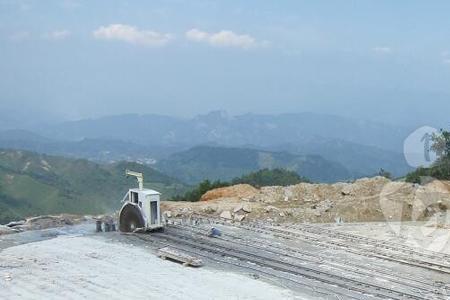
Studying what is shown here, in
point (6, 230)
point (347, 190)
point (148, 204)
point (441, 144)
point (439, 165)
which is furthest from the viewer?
point (441, 144)

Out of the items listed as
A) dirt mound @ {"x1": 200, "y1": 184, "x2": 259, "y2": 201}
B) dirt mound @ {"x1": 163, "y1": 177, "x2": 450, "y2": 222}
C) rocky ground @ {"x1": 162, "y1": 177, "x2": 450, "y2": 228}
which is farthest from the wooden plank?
dirt mound @ {"x1": 200, "y1": 184, "x2": 259, "y2": 201}

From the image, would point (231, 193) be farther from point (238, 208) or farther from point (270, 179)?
point (270, 179)

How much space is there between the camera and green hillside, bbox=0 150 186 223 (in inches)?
→ 3595

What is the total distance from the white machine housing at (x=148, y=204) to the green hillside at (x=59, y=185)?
5328 cm

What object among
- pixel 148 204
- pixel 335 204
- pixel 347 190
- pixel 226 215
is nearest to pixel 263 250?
pixel 148 204

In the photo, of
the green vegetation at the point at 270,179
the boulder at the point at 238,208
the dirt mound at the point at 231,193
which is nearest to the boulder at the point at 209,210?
the boulder at the point at 238,208

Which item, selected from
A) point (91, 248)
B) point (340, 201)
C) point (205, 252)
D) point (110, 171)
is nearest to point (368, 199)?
point (340, 201)

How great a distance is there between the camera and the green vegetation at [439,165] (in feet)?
119

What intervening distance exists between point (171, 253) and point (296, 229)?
7.09 meters

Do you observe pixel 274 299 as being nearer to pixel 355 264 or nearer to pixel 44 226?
pixel 355 264

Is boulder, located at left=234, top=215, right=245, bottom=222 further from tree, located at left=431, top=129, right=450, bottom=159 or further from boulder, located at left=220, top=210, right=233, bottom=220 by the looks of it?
tree, located at left=431, top=129, right=450, bottom=159

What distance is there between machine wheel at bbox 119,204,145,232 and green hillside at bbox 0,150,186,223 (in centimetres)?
5290

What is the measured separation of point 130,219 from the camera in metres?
22.4

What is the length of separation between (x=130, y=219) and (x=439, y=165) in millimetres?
24598
